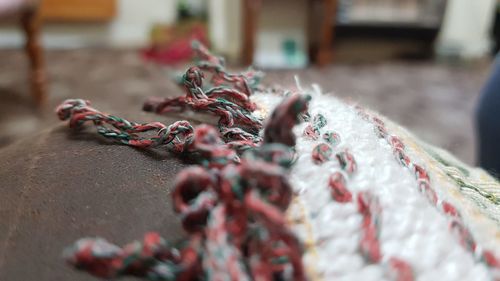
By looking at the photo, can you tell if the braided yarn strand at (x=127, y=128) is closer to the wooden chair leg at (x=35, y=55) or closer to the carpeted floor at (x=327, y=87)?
the carpeted floor at (x=327, y=87)

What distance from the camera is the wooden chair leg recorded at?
1667mm

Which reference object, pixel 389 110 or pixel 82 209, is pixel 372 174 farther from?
pixel 389 110

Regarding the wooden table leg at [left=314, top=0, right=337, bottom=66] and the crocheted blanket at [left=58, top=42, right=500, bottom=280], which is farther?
the wooden table leg at [left=314, top=0, right=337, bottom=66]

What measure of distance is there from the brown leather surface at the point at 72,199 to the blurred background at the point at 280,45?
1.50m

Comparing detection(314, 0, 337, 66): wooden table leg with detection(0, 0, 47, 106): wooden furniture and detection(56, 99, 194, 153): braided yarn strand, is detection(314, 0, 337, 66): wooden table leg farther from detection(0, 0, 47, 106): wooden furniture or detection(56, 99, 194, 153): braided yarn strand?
detection(56, 99, 194, 153): braided yarn strand

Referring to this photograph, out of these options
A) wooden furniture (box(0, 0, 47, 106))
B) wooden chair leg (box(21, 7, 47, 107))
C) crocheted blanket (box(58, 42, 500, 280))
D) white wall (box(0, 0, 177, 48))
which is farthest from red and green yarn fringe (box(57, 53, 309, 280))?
white wall (box(0, 0, 177, 48))

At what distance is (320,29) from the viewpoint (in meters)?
2.39

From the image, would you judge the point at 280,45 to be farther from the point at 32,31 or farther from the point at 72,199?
the point at 72,199

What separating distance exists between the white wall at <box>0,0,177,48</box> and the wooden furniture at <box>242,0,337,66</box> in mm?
550

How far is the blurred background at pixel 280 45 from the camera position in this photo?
2.02 meters

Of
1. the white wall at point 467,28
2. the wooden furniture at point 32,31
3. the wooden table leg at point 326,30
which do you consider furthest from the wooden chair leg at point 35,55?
the white wall at point 467,28

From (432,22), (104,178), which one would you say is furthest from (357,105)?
(432,22)

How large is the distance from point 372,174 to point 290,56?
2.12 meters

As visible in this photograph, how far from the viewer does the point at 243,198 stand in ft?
0.89
